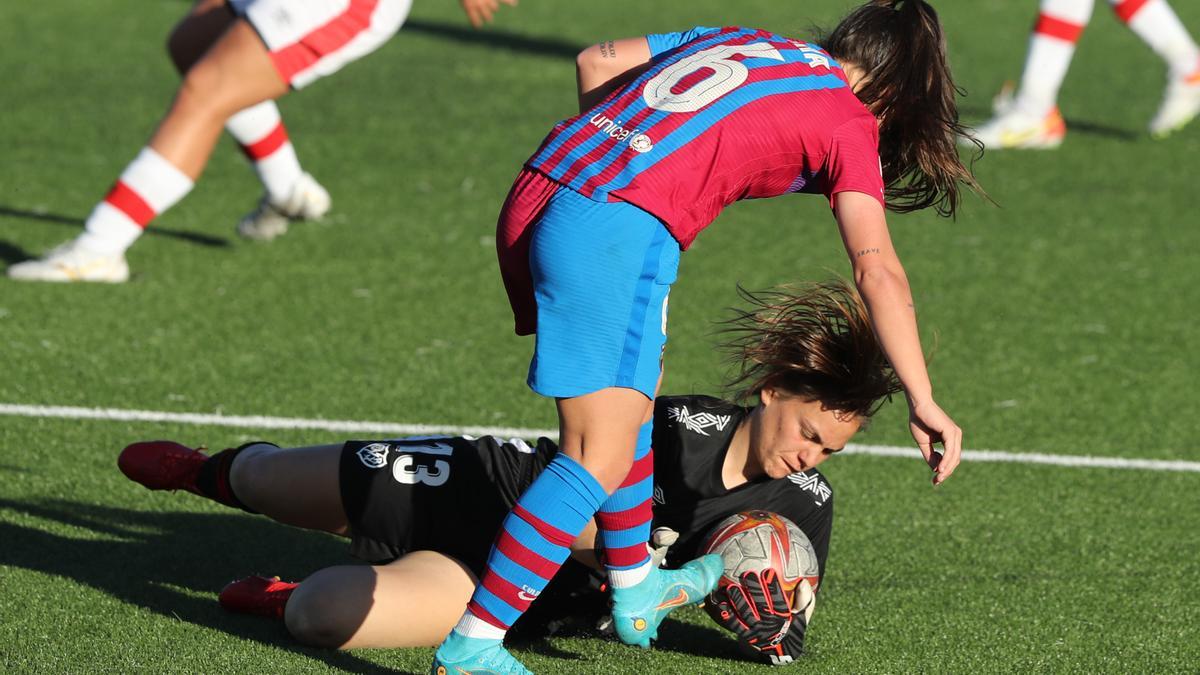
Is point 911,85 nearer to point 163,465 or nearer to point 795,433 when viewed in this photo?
point 795,433

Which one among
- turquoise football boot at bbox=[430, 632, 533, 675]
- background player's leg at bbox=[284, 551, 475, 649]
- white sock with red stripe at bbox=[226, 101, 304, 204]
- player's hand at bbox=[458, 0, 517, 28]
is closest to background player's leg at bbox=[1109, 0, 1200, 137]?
player's hand at bbox=[458, 0, 517, 28]

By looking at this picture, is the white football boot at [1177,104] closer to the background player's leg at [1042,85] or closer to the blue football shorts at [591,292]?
the background player's leg at [1042,85]

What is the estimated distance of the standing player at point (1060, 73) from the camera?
8.43m

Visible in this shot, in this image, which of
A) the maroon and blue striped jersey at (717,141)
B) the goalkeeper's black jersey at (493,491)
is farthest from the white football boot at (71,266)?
the maroon and blue striped jersey at (717,141)

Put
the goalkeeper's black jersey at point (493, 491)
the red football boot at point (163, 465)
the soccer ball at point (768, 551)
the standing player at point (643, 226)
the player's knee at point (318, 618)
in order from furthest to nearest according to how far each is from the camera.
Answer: the red football boot at point (163, 465)
the goalkeeper's black jersey at point (493, 491)
the soccer ball at point (768, 551)
the player's knee at point (318, 618)
the standing player at point (643, 226)

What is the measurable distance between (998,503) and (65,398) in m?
2.87

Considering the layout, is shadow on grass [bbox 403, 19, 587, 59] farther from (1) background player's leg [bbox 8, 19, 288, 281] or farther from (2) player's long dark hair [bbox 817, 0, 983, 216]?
(2) player's long dark hair [bbox 817, 0, 983, 216]

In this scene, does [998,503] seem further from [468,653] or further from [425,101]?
[425,101]

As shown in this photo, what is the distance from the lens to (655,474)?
3.70 meters

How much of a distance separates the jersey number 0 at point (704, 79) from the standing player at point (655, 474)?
686mm

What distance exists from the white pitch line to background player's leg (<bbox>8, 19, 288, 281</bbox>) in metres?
1.27

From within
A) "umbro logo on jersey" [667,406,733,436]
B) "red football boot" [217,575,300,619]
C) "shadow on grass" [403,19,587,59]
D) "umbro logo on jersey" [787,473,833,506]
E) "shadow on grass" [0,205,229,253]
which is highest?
"umbro logo on jersey" [667,406,733,436]

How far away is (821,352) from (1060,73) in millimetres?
5495

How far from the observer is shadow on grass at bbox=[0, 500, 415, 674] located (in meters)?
3.56
